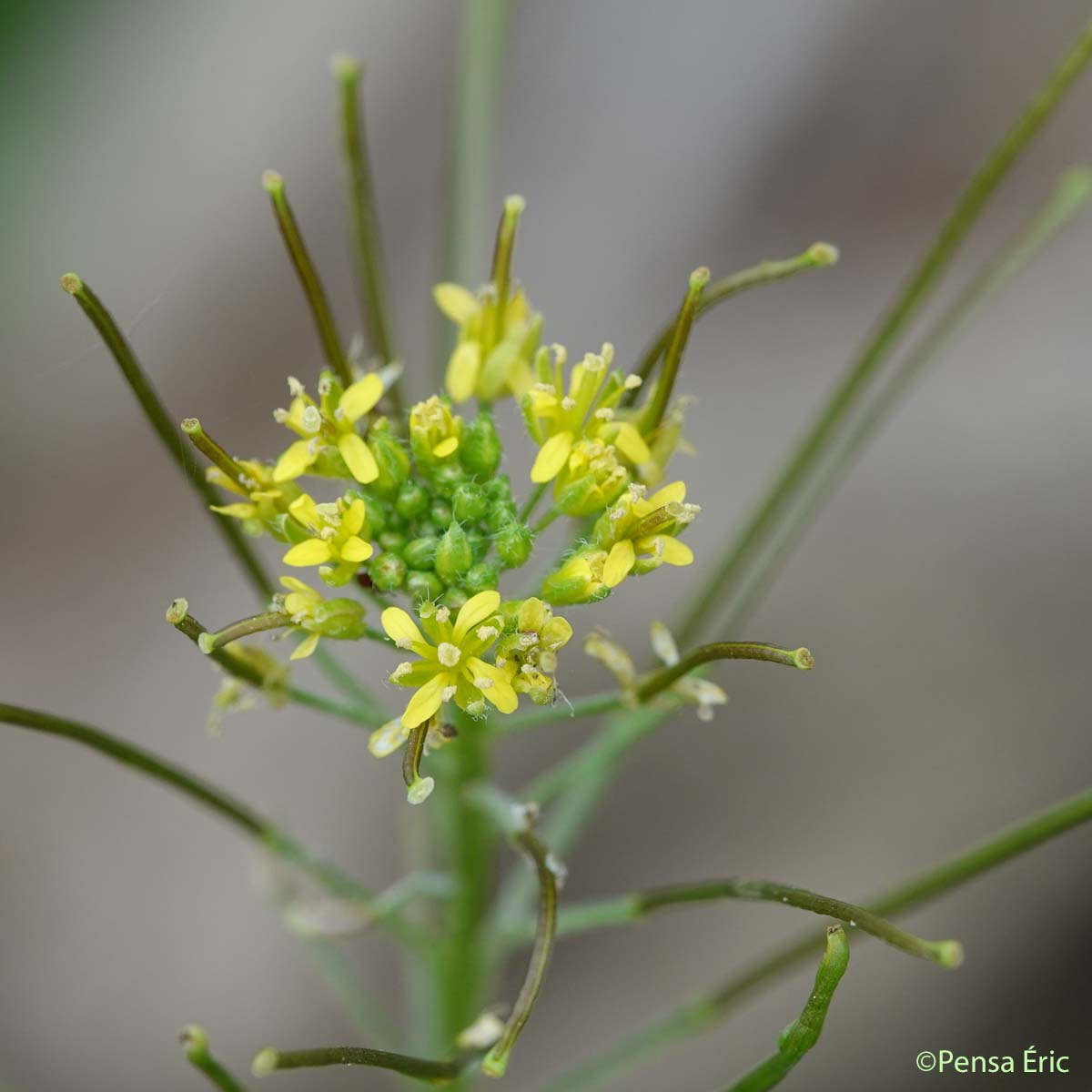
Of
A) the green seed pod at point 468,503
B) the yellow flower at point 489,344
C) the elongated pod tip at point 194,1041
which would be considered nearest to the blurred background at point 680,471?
A: the yellow flower at point 489,344

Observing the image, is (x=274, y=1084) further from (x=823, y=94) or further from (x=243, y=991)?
(x=823, y=94)

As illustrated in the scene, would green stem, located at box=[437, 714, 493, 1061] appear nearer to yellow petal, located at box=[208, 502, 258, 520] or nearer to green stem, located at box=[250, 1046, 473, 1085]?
green stem, located at box=[250, 1046, 473, 1085]

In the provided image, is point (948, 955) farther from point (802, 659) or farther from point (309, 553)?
point (309, 553)

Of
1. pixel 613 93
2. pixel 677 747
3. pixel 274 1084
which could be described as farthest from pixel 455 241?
pixel 274 1084

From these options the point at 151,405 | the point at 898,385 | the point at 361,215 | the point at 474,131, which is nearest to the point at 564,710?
the point at 151,405

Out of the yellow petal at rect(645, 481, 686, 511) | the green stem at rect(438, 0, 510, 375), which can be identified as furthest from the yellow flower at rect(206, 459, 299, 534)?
the green stem at rect(438, 0, 510, 375)

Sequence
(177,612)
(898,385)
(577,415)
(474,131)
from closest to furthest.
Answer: (177,612) < (577,415) < (898,385) < (474,131)
